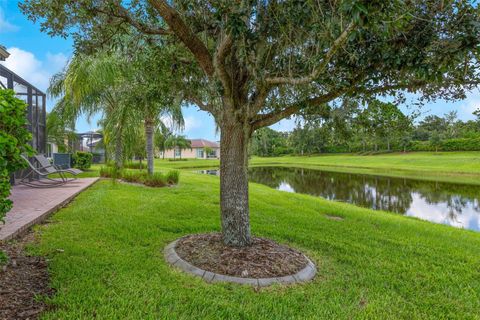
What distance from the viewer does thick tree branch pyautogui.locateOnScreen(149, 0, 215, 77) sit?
135 inches

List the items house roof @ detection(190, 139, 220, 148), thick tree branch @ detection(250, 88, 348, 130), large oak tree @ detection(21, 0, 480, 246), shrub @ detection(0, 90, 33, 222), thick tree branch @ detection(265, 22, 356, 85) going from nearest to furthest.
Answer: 1. shrub @ detection(0, 90, 33, 222)
2. thick tree branch @ detection(265, 22, 356, 85)
3. large oak tree @ detection(21, 0, 480, 246)
4. thick tree branch @ detection(250, 88, 348, 130)
5. house roof @ detection(190, 139, 220, 148)

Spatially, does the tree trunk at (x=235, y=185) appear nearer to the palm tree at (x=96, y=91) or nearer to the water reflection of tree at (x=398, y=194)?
the palm tree at (x=96, y=91)

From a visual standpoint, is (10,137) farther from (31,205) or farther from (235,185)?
(31,205)

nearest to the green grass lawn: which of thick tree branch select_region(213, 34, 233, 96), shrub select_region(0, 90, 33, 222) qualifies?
shrub select_region(0, 90, 33, 222)

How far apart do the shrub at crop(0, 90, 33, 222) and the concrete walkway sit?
182cm

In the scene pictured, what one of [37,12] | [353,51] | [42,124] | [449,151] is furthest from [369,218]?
[449,151]

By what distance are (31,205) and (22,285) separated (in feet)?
12.4

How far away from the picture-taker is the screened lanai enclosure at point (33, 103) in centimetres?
883

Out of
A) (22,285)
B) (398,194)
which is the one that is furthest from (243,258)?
(398,194)

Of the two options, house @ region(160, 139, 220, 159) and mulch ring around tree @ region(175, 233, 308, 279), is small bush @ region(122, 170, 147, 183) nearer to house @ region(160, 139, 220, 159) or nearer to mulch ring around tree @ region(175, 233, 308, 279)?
mulch ring around tree @ region(175, 233, 308, 279)

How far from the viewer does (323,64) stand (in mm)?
2885

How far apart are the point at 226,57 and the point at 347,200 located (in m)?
10.8

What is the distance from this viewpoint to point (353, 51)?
3.22m

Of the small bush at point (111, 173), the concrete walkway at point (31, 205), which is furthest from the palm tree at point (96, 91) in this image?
the concrete walkway at point (31, 205)
